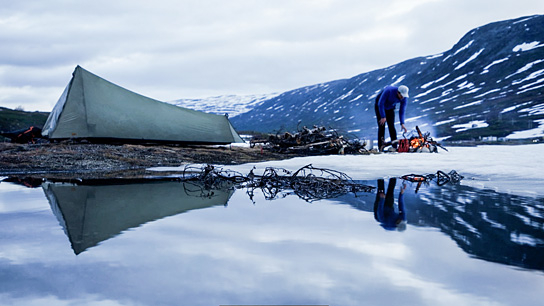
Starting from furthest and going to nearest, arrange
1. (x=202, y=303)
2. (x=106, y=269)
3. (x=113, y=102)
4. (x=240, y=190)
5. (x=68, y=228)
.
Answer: (x=113, y=102) → (x=240, y=190) → (x=68, y=228) → (x=106, y=269) → (x=202, y=303)

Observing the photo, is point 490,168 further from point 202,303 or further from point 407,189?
point 202,303

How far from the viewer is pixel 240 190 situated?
4348 millimetres

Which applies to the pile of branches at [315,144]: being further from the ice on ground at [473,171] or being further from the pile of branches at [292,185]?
the pile of branches at [292,185]

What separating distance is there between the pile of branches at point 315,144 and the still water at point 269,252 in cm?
910

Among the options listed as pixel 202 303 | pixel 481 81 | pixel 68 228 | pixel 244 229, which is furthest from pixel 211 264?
pixel 481 81

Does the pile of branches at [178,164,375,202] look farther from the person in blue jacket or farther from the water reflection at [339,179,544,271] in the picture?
the person in blue jacket

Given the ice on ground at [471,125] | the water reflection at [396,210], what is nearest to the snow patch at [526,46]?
the ice on ground at [471,125]

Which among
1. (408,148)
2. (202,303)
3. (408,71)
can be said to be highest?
(408,71)

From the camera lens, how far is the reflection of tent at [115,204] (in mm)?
2373

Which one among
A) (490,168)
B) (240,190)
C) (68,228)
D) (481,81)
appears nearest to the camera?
(68,228)

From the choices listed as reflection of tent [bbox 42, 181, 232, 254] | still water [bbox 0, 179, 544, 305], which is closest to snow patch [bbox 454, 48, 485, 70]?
reflection of tent [bbox 42, 181, 232, 254]

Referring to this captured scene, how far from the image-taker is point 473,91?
124m

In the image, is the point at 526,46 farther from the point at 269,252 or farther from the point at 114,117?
the point at 269,252

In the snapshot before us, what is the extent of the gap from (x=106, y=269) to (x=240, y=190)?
106 inches
